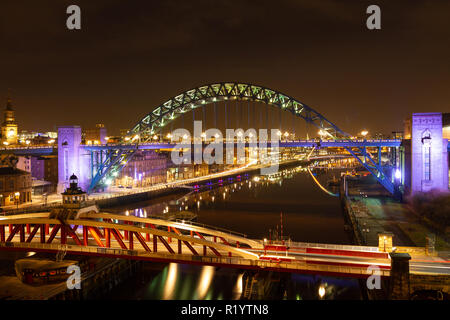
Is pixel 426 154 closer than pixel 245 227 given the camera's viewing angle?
No

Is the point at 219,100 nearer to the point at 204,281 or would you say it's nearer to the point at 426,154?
the point at 426,154

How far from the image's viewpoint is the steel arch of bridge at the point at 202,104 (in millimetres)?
39875

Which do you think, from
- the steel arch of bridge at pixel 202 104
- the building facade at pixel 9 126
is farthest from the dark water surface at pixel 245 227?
the building facade at pixel 9 126

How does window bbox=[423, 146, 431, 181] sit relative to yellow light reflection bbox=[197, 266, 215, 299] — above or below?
above

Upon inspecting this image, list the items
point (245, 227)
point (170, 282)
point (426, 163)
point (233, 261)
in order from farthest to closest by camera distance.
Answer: point (426, 163) → point (245, 227) → point (170, 282) → point (233, 261)

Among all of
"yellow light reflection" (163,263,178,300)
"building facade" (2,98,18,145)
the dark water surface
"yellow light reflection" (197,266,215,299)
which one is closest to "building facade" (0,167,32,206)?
the dark water surface

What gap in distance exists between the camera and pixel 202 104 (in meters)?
43.7

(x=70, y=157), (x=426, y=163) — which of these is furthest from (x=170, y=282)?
(x=70, y=157)

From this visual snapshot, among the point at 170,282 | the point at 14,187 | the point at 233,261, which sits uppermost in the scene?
the point at 14,187

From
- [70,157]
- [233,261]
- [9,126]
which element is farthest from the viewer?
[9,126]

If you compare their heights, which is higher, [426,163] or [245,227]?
[426,163]

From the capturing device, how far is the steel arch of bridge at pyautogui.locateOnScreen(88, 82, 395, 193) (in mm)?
39875

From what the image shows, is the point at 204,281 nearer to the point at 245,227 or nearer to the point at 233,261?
the point at 233,261

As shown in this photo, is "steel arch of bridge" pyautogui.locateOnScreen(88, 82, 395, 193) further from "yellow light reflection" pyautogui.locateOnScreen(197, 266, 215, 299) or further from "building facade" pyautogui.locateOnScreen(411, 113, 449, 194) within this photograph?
"yellow light reflection" pyautogui.locateOnScreen(197, 266, 215, 299)
